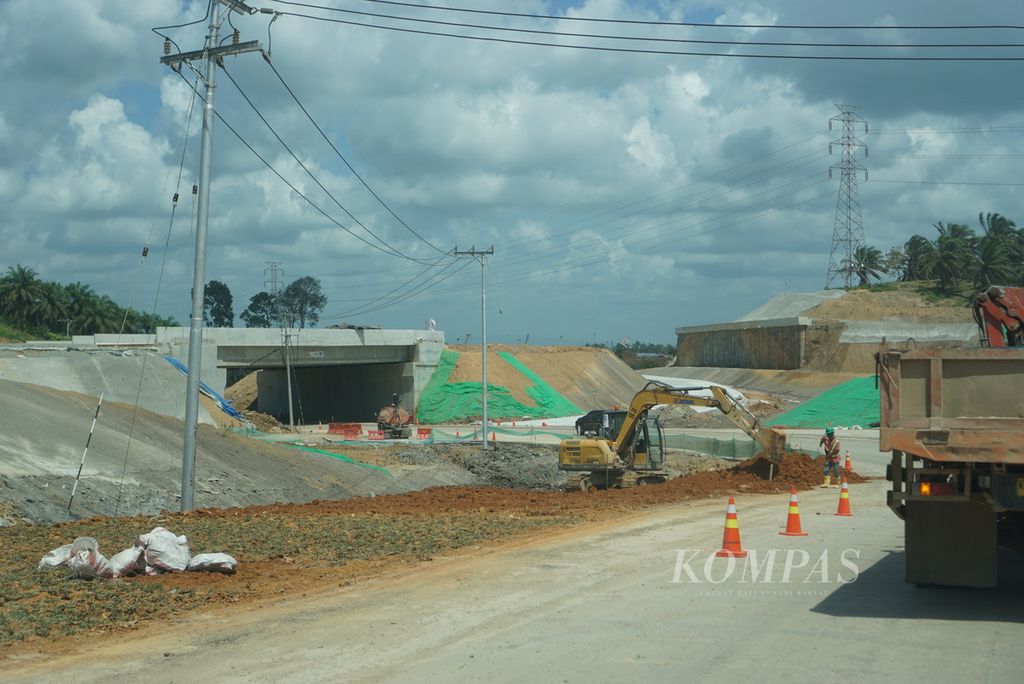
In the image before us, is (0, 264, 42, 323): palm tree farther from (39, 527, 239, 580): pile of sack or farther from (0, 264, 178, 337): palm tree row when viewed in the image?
(39, 527, 239, 580): pile of sack

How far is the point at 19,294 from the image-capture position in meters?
101

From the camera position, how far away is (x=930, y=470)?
1001 centimetres

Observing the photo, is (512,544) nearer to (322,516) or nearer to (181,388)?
(322,516)

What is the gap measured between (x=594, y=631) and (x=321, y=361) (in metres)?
62.4

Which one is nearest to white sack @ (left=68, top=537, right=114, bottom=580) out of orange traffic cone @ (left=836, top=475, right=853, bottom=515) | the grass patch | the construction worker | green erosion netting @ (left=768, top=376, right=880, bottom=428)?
orange traffic cone @ (left=836, top=475, right=853, bottom=515)

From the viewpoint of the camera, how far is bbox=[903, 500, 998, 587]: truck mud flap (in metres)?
10.4

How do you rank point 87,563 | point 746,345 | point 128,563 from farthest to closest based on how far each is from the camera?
point 746,345 < point 128,563 < point 87,563

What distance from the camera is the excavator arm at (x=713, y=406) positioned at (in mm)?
29422

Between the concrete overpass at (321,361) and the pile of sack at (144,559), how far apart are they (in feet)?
156

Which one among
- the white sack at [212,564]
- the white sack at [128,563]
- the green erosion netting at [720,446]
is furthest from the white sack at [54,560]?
the green erosion netting at [720,446]

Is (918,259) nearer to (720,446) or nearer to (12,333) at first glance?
(720,446)

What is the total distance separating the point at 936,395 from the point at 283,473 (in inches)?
904

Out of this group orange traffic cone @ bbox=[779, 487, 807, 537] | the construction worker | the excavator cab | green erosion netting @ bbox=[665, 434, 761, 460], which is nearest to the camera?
orange traffic cone @ bbox=[779, 487, 807, 537]

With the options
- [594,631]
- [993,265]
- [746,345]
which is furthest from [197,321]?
[993,265]
